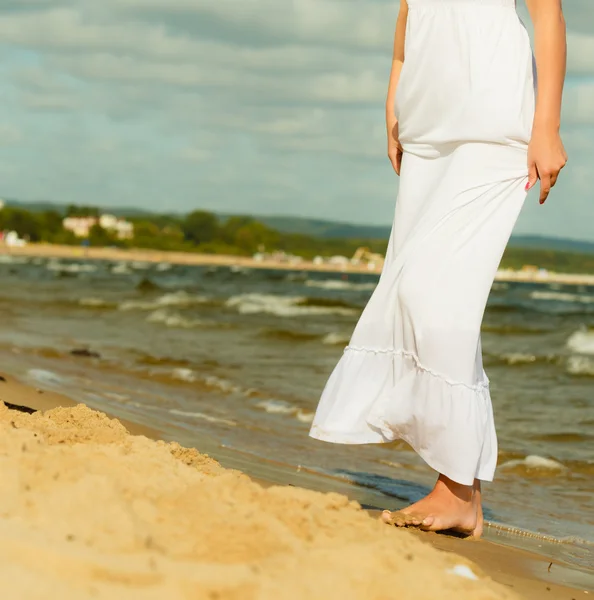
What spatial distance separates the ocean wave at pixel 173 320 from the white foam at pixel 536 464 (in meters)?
9.79

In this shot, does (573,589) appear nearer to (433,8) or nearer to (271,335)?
(433,8)

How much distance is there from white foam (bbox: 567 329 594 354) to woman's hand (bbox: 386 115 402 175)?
9909 millimetres

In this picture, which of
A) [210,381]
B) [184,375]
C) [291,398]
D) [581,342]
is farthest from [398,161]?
[581,342]

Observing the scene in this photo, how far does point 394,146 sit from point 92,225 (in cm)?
12444

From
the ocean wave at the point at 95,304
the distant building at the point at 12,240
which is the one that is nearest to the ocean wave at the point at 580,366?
the ocean wave at the point at 95,304

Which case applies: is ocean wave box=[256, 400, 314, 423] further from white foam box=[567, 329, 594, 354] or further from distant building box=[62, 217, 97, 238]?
distant building box=[62, 217, 97, 238]

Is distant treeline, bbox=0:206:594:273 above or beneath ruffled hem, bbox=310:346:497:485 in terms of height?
beneath

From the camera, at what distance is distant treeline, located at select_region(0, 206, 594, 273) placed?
378ft

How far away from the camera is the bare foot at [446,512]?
10.5 ft

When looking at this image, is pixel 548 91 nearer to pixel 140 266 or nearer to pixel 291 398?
pixel 291 398

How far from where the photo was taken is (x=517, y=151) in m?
3.17

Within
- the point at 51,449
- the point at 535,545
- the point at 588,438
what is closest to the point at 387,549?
the point at 51,449

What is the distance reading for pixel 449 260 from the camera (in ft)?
10.2

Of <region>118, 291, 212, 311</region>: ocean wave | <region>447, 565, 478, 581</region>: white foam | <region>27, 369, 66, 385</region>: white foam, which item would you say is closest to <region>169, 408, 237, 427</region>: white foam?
<region>27, 369, 66, 385</region>: white foam
